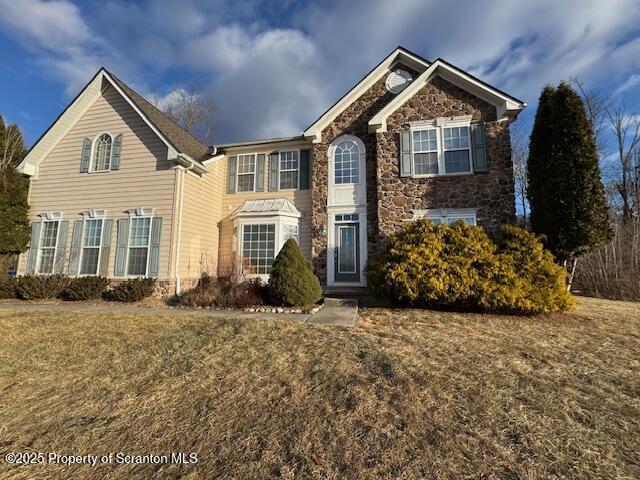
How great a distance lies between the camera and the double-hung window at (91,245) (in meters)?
11.4

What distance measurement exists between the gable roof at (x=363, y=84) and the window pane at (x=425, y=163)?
3.60 meters

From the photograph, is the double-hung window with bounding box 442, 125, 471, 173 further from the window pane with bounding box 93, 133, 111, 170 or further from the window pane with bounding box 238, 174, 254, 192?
the window pane with bounding box 93, 133, 111, 170

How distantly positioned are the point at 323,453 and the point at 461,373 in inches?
90.4

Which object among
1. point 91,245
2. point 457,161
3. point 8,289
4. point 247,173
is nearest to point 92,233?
point 91,245

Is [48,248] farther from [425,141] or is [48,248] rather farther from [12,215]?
[425,141]

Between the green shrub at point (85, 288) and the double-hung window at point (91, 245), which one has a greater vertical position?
the double-hung window at point (91, 245)

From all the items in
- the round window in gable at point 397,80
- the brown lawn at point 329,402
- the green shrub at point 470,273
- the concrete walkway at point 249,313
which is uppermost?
the round window in gable at point 397,80

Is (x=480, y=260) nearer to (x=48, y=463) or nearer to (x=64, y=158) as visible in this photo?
(x=48, y=463)

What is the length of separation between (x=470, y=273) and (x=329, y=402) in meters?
5.47

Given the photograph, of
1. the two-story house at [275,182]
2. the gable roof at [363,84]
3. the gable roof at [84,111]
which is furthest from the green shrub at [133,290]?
the gable roof at [363,84]

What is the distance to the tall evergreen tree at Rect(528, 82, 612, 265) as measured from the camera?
845 centimetres

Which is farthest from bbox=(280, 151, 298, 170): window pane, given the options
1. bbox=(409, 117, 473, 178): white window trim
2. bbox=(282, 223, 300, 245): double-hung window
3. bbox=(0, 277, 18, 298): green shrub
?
bbox=(0, 277, 18, 298): green shrub

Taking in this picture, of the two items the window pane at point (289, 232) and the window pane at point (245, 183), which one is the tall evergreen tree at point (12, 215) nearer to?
the window pane at point (245, 183)

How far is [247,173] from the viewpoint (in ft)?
Answer: 44.2
